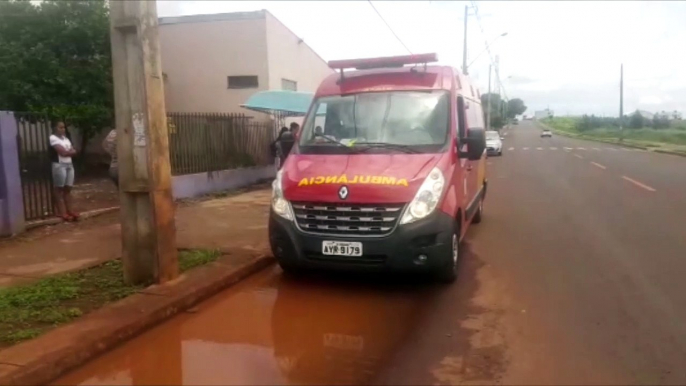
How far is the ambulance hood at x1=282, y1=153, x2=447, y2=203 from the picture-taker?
223 inches

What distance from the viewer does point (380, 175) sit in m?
5.81

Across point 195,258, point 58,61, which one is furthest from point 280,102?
point 195,258

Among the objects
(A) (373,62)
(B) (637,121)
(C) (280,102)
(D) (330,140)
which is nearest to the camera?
(D) (330,140)

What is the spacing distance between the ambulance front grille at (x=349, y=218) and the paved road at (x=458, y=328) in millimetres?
673

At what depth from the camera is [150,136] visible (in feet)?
18.9

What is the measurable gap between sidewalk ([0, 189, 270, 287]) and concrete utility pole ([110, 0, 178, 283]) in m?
1.23

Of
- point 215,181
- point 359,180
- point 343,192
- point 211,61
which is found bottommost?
point 215,181

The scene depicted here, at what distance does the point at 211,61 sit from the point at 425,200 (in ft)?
45.4

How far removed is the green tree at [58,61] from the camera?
48.3 ft

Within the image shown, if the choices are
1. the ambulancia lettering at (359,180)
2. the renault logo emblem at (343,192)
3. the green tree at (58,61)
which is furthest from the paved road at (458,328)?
the green tree at (58,61)

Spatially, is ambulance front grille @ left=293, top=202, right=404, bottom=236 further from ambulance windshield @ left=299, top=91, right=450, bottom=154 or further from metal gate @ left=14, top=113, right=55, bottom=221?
metal gate @ left=14, top=113, right=55, bottom=221

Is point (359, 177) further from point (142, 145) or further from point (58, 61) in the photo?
point (58, 61)

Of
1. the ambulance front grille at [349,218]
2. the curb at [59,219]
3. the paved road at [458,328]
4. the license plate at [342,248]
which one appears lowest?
the paved road at [458,328]

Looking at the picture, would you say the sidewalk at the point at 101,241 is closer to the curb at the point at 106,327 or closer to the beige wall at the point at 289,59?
the curb at the point at 106,327
